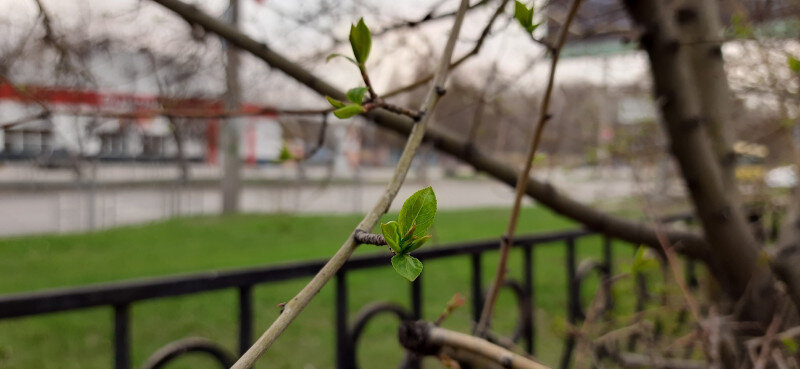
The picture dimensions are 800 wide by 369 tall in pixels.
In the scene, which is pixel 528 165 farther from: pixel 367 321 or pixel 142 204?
pixel 142 204

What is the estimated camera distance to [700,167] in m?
1.77

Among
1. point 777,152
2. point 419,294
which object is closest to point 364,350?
point 419,294

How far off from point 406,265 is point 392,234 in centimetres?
3

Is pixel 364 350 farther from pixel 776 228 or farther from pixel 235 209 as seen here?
pixel 235 209

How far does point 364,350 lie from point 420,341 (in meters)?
4.06

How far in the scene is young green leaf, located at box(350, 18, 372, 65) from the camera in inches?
22.8

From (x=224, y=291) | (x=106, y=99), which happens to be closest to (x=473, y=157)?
(x=106, y=99)

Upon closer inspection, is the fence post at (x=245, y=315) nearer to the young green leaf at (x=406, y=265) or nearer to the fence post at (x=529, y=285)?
the fence post at (x=529, y=285)

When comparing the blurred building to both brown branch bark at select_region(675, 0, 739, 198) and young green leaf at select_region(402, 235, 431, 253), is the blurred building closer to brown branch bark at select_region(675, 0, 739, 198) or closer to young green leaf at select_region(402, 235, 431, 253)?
young green leaf at select_region(402, 235, 431, 253)

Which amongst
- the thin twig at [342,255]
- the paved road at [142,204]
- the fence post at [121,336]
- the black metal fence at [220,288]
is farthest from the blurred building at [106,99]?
the paved road at [142,204]

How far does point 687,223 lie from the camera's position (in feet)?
13.1

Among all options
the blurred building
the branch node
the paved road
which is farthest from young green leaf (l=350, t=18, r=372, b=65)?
the paved road

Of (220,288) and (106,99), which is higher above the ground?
(106,99)

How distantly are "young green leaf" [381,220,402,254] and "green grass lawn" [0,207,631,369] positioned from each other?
1044mm
